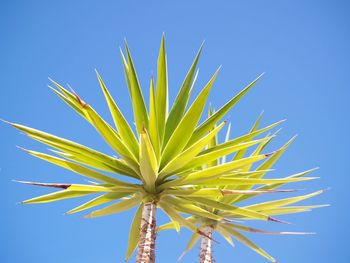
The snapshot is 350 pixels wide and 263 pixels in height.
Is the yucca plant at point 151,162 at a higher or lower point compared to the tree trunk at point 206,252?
higher

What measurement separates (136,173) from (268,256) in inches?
84.9

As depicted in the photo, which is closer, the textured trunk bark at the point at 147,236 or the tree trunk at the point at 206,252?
the textured trunk bark at the point at 147,236

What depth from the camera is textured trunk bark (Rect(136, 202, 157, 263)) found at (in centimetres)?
316

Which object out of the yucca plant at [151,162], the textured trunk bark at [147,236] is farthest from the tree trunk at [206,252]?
the textured trunk bark at [147,236]

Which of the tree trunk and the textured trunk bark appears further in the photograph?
the tree trunk

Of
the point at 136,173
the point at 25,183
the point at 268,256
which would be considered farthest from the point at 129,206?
the point at 268,256

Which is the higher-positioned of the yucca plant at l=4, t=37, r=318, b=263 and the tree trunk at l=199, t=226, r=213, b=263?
the yucca plant at l=4, t=37, r=318, b=263

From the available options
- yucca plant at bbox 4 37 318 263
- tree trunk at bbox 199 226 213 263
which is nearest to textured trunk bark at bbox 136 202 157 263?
yucca plant at bbox 4 37 318 263

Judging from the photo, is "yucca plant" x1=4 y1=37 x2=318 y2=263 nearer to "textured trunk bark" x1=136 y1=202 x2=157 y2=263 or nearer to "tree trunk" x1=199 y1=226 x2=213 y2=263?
"textured trunk bark" x1=136 y1=202 x2=157 y2=263

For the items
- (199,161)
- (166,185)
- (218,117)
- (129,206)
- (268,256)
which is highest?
(218,117)

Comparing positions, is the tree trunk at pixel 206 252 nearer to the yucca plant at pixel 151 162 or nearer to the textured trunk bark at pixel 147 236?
the yucca plant at pixel 151 162

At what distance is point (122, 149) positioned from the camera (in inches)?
131

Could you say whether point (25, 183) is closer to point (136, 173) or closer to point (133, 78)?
point (136, 173)

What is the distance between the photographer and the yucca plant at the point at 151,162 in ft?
10.3
